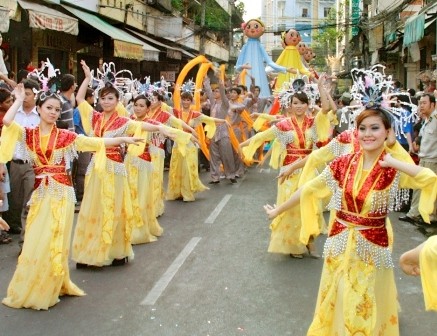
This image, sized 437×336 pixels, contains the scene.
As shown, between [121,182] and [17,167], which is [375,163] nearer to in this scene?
[121,182]

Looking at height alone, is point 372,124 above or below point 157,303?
above

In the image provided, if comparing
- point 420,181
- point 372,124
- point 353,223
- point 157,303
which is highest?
point 372,124

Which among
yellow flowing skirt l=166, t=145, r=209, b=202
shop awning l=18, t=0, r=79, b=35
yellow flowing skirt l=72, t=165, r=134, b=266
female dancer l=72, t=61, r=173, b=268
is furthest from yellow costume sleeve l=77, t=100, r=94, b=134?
shop awning l=18, t=0, r=79, b=35

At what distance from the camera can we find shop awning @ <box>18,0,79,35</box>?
14.0 metres

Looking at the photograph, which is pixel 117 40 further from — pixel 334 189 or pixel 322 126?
pixel 334 189

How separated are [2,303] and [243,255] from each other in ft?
9.28

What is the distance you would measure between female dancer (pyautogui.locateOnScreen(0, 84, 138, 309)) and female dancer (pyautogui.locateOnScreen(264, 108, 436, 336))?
207cm

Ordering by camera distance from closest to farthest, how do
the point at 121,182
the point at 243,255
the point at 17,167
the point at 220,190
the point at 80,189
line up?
the point at 121,182
the point at 243,255
the point at 17,167
the point at 80,189
the point at 220,190

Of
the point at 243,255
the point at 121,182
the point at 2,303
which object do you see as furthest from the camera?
the point at 243,255

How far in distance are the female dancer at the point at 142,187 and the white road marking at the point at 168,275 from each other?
572mm

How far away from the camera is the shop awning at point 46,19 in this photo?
14.0 m

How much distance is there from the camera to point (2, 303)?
5.75 meters

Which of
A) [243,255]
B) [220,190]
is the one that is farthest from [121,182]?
[220,190]

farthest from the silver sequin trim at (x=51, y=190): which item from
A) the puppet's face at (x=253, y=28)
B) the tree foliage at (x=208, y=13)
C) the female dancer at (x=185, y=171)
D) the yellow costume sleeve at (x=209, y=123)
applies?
the tree foliage at (x=208, y=13)
